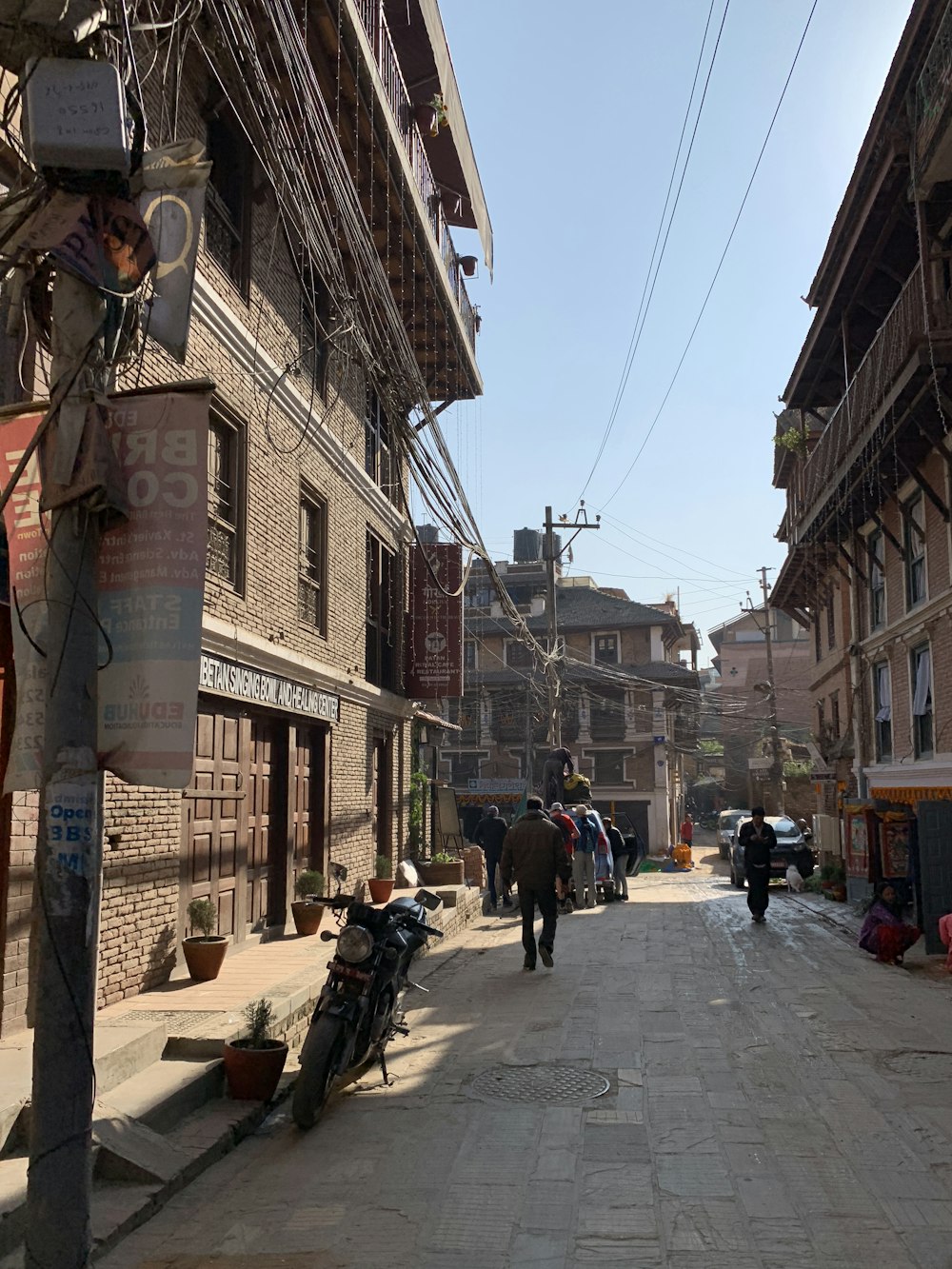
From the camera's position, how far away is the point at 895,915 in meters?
12.5

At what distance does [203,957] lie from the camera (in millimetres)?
8953

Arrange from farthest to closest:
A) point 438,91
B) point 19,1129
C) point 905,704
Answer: point 905,704, point 438,91, point 19,1129

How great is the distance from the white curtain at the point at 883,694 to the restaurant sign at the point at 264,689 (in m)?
11.4

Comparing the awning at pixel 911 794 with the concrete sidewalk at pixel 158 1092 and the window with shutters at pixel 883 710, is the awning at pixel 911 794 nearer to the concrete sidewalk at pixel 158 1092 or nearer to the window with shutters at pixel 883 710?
the window with shutters at pixel 883 710

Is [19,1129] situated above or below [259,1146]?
above

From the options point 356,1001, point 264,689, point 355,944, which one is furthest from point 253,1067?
point 264,689

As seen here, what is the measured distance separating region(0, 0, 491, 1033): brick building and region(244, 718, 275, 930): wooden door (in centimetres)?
3

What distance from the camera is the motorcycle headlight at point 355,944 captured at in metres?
6.58

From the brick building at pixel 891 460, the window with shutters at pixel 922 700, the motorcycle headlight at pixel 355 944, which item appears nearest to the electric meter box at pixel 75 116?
the motorcycle headlight at pixel 355 944

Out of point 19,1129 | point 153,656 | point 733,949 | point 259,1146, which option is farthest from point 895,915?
point 153,656

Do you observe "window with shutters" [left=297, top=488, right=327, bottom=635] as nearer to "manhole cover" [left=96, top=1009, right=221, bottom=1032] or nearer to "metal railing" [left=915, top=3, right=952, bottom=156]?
"manhole cover" [left=96, top=1009, right=221, bottom=1032]

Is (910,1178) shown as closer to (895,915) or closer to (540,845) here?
(540,845)

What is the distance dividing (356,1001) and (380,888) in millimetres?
9392

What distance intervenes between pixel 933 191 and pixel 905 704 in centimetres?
892
